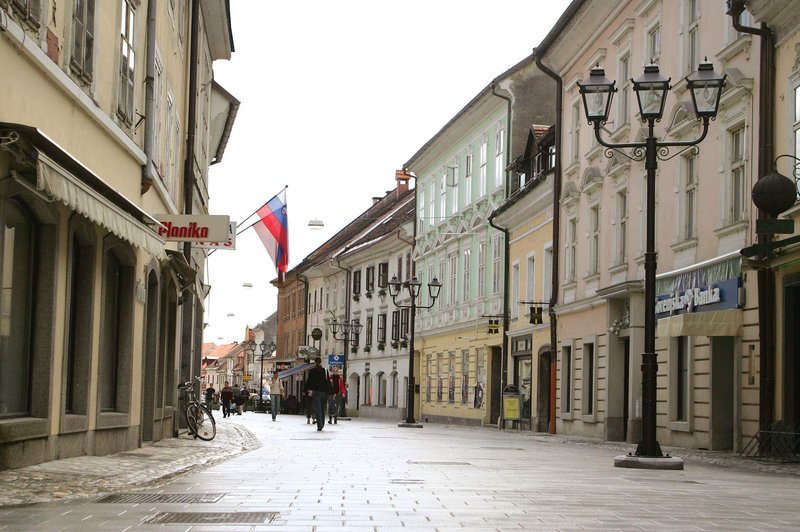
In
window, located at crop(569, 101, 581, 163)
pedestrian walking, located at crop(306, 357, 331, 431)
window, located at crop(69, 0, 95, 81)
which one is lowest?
pedestrian walking, located at crop(306, 357, 331, 431)

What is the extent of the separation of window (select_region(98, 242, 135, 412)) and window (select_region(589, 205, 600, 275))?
1757 cm

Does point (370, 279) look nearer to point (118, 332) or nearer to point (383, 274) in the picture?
point (383, 274)

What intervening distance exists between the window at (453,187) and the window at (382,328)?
14.2 m

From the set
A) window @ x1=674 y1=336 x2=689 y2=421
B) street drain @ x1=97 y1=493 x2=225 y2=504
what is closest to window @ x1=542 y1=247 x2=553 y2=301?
window @ x1=674 y1=336 x2=689 y2=421

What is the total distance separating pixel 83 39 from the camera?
14172 millimetres

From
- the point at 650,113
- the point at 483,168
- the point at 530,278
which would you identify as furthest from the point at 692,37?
the point at 483,168

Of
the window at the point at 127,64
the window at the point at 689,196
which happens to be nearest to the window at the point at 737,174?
the window at the point at 689,196

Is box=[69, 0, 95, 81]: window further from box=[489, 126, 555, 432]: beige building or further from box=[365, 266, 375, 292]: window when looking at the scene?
box=[365, 266, 375, 292]: window

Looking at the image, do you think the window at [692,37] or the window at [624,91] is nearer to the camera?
the window at [692,37]

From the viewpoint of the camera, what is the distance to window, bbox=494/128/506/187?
44906 mm

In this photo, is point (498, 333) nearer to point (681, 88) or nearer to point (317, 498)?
point (681, 88)

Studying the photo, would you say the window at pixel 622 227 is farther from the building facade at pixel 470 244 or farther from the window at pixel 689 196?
the building facade at pixel 470 244

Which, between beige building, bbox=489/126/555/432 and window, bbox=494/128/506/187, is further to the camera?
window, bbox=494/128/506/187

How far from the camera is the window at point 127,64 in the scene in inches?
661
